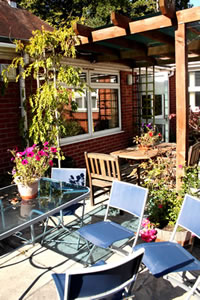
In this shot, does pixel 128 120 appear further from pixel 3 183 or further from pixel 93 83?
pixel 3 183

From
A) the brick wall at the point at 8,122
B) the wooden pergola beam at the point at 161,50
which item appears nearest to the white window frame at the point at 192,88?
the wooden pergola beam at the point at 161,50


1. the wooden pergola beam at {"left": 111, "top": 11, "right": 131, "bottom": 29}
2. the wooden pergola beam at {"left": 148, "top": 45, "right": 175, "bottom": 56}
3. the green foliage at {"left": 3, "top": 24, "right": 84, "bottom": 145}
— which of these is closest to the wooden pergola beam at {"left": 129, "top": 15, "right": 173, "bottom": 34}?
the wooden pergola beam at {"left": 111, "top": 11, "right": 131, "bottom": 29}

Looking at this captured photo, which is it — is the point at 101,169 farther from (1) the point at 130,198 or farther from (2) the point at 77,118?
(2) the point at 77,118

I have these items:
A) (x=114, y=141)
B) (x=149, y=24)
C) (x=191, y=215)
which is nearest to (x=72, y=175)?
(x=191, y=215)

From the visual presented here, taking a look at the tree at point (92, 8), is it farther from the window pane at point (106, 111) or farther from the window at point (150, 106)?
the window pane at point (106, 111)

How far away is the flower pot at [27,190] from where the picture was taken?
3199 millimetres

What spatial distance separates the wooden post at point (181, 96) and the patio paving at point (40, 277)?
1220mm

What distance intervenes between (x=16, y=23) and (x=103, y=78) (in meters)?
2.45

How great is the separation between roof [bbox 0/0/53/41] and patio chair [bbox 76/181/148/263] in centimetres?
419

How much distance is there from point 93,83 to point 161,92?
3.55 metres

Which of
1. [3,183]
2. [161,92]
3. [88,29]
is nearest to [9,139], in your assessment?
[3,183]

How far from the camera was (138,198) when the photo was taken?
3.12m

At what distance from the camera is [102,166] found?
15.3ft

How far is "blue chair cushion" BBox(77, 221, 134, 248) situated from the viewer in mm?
2818
